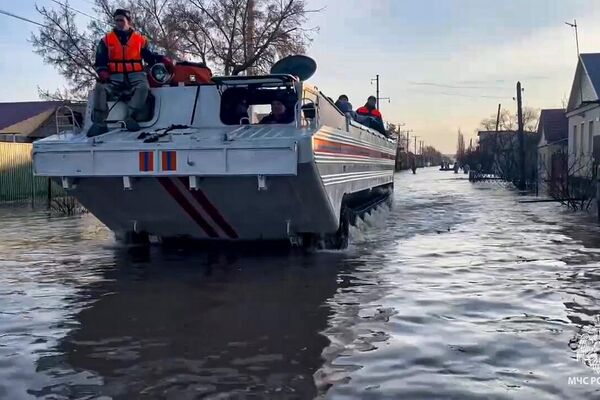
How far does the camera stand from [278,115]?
8219mm

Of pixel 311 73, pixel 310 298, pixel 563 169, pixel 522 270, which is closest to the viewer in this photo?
pixel 310 298

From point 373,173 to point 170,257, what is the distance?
484 cm

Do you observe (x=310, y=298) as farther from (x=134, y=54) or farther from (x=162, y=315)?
(x=134, y=54)

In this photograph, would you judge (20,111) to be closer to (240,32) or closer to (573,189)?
(240,32)

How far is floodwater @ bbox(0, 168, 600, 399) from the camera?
3.97 meters

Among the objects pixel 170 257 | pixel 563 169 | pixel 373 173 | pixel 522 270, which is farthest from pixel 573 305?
pixel 563 169

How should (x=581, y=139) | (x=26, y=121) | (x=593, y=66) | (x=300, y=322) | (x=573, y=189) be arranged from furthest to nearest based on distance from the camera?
(x=26, y=121) → (x=581, y=139) → (x=593, y=66) → (x=573, y=189) → (x=300, y=322)

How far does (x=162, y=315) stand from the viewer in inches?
221

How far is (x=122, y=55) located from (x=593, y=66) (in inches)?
949

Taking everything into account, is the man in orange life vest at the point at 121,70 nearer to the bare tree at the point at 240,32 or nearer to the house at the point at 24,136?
the house at the point at 24,136

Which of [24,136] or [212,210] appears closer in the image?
[212,210]

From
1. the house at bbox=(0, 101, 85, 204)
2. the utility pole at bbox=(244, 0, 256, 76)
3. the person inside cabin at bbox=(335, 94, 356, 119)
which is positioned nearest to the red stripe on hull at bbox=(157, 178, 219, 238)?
the house at bbox=(0, 101, 85, 204)

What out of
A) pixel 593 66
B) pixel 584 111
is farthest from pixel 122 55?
pixel 593 66

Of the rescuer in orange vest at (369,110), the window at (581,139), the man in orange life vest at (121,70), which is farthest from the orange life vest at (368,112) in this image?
the window at (581,139)
